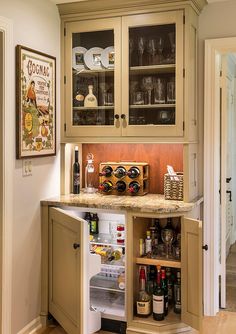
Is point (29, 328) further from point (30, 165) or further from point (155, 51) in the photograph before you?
point (155, 51)

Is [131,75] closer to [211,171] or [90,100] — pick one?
[90,100]

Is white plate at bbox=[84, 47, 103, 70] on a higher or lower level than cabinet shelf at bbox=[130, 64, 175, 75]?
higher

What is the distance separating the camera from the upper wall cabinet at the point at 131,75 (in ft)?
9.43

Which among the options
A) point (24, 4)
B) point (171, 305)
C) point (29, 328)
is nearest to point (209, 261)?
point (171, 305)

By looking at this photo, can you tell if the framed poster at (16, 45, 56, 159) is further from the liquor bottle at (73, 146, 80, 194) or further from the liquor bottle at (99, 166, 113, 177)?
the liquor bottle at (99, 166, 113, 177)

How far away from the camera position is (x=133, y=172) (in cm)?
311

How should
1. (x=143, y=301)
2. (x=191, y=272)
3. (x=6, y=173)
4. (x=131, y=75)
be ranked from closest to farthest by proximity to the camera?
(x=6, y=173) < (x=191, y=272) < (x=143, y=301) < (x=131, y=75)

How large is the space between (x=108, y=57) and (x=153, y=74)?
0.38m

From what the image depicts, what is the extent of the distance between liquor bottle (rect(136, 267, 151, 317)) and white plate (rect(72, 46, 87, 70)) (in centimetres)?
162

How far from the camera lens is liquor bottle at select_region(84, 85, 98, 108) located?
316 centimetres

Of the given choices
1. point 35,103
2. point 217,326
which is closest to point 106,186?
point 35,103

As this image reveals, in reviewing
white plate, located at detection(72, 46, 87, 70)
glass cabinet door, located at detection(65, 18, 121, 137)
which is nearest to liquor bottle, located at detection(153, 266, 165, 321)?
glass cabinet door, located at detection(65, 18, 121, 137)

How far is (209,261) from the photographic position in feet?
10.4

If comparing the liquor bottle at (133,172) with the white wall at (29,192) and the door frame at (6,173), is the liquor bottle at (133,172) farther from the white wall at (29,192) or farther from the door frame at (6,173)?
the door frame at (6,173)
